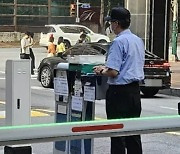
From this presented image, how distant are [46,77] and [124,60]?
11709mm

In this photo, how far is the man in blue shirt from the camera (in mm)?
6000

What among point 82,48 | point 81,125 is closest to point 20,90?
point 81,125

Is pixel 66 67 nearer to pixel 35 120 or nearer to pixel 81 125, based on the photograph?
pixel 81 125

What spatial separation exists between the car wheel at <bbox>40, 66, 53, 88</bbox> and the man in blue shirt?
11.2 metres

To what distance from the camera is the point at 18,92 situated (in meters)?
5.65

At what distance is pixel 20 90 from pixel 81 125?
198cm

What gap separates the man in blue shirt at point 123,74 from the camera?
6000mm


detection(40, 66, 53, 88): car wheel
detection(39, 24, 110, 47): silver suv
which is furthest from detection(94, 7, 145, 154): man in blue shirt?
detection(39, 24, 110, 47): silver suv

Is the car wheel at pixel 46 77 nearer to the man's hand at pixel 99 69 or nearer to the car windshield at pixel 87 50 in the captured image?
the car windshield at pixel 87 50

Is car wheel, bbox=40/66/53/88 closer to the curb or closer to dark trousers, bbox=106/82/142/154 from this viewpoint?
the curb

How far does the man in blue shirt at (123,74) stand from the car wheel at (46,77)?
36.7 feet

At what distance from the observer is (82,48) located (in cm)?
1680

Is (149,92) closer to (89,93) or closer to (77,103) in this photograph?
(77,103)

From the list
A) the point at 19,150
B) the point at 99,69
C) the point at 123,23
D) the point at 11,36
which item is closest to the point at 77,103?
the point at 99,69
